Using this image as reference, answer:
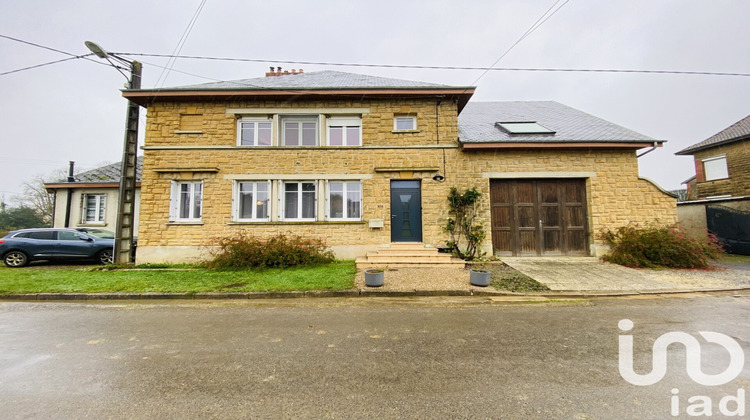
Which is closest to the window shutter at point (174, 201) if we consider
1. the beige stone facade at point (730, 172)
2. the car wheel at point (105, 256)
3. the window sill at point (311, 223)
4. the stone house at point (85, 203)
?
the window sill at point (311, 223)

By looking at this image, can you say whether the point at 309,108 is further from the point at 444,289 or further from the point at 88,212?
the point at 88,212

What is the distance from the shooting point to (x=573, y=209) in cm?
1019

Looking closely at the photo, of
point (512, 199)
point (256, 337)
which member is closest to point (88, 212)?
point (256, 337)

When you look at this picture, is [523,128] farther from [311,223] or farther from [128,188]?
[128,188]

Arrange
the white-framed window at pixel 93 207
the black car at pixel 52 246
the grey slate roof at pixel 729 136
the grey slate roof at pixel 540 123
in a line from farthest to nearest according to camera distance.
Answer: the grey slate roof at pixel 729 136 < the white-framed window at pixel 93 207 < the grey slate roof at pixel 540 123 < the black car at pixel 52 246

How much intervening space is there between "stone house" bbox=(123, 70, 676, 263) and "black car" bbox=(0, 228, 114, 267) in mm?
1859

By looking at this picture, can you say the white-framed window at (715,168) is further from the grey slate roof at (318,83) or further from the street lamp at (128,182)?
the street lamp at (128,182)

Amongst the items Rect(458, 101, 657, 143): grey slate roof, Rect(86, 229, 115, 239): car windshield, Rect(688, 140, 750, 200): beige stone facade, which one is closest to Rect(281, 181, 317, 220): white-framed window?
Rect(458, 101, 657, 143): grey slate roof

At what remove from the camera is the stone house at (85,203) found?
12953mm

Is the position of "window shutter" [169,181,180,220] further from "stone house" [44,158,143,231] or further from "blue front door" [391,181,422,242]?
"blue front door" [391,181,422,242]

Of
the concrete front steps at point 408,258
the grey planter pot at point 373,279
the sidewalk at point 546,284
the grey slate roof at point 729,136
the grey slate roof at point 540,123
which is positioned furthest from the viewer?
the grey slate roof at point 729,136

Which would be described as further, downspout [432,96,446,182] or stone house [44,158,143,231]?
stone house [44,158,143,231]

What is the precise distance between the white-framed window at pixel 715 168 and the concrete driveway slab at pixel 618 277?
12888 mm

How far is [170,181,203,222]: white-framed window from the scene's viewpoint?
10.1 m
